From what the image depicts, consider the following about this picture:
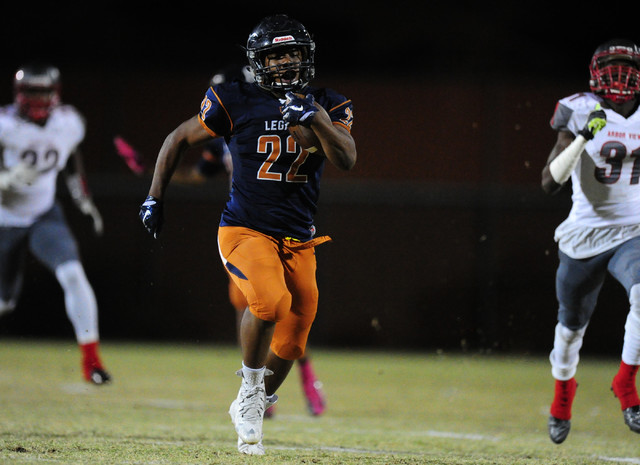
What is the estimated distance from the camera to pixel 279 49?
4.28m

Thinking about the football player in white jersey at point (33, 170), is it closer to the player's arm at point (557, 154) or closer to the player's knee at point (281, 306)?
the player's knee at point (281, 306)

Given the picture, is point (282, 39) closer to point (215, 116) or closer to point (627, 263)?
point (215, 116)

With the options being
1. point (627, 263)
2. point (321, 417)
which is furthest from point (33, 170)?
point (627, 263)

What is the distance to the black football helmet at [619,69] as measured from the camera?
4.76 m

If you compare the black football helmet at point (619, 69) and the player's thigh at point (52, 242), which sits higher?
the black football helmet at point (619, 69)

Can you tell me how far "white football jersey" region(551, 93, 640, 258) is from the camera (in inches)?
189

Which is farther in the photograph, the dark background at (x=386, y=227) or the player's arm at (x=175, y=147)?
the dark background at (x=386, y=227)

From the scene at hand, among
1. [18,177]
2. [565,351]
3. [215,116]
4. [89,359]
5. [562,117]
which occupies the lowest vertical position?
[89,359]

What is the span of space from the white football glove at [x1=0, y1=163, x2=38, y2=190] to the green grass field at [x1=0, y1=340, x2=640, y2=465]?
150 centimetres

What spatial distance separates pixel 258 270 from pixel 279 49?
3.23ft

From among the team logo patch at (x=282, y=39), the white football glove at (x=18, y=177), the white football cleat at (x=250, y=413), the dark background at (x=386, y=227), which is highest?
the team logo patch at (x=282, y=39)

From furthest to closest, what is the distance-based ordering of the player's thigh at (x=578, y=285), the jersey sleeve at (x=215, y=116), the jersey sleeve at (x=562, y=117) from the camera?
the player's thigh at (x=578, y=285), the jersey sleeve at (x=562, y=117), the jersey sleeve at (x=215, y=116)

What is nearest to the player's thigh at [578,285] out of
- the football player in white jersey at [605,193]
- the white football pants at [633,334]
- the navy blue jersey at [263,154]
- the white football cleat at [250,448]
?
the football player in white jersey at [605,193]

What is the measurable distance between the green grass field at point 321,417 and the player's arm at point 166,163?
1.04m
